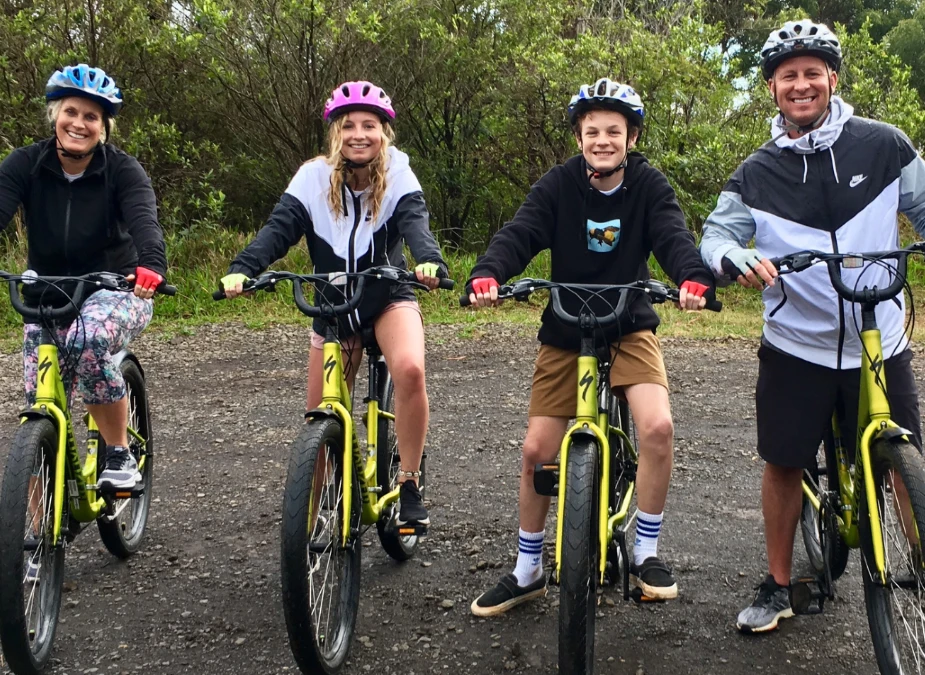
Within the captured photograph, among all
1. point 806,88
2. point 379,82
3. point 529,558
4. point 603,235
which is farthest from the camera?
point 379,82

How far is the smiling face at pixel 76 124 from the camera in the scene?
170 inches

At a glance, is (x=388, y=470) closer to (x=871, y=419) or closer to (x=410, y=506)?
(x=410, y=506)

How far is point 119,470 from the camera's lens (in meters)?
4.43

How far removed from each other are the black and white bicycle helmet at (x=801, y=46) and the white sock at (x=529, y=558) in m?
2.15

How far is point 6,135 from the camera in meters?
11.8

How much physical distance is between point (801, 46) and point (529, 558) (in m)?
2.36

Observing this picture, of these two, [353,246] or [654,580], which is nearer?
[654,580]

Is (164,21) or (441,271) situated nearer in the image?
(441,271)

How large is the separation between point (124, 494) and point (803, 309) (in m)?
3.13

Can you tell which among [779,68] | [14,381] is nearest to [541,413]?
[779,68]

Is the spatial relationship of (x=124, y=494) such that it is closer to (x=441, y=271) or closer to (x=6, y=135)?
(x=441, y=271)

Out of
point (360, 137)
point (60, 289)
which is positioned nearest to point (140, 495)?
point (60, 289)

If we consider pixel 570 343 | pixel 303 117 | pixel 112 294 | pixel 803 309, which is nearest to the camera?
pixel 803 309

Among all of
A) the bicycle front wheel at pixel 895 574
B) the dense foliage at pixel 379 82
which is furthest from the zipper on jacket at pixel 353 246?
the dense foliage at pixel 379 82
